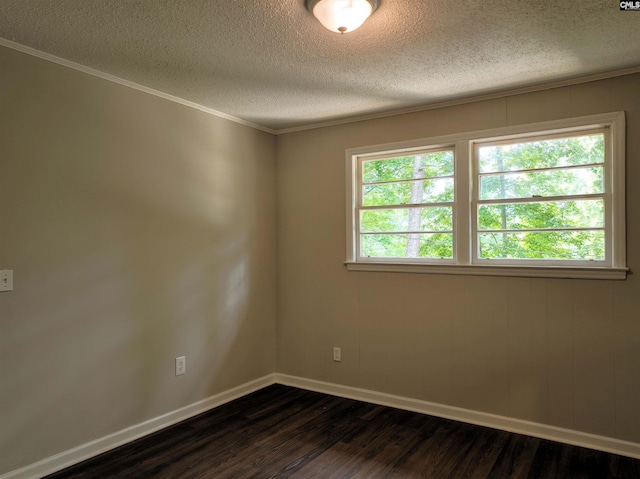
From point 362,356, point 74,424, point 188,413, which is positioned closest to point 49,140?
point 74,424

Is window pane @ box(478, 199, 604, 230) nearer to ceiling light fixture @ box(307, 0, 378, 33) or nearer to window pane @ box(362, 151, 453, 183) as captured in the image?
window pane @ box(362, 151, 453, 183)

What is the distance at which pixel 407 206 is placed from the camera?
353cm

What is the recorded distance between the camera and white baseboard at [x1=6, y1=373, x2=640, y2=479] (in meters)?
2.50

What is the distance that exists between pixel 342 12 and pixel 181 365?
261 cm

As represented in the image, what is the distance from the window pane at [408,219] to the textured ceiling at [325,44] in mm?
876

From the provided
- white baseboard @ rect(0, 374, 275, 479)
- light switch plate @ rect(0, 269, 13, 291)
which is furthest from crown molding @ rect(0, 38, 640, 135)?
white baseboard @ rect(0, 374, 275, 479)

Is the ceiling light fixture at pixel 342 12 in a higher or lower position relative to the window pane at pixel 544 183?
higher

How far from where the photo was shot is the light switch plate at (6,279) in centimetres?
227

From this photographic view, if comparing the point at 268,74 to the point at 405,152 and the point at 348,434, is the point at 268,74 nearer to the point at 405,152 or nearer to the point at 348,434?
the point at 405,152

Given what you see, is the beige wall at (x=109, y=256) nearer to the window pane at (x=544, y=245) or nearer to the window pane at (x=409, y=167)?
the window pane at (x=409, y=167)

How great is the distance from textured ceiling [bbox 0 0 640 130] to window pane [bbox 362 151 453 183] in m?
0.47

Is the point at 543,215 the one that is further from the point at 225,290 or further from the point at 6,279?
the point at 6,279

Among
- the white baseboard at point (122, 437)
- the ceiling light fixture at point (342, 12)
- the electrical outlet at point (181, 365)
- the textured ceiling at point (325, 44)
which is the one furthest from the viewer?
the electrical outlet at point (181, 365)

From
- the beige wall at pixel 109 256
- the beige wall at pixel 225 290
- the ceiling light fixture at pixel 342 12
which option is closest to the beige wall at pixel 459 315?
the beige wall at pixel 225 290
